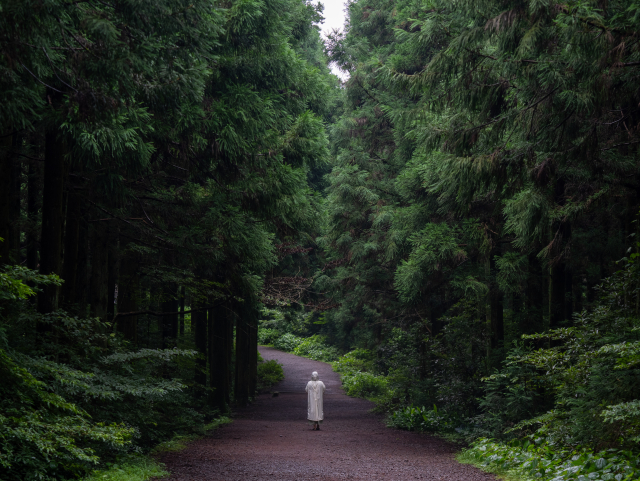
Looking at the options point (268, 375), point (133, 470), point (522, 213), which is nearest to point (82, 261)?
point (133, 470)

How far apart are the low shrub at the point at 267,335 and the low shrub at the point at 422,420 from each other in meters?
31.9

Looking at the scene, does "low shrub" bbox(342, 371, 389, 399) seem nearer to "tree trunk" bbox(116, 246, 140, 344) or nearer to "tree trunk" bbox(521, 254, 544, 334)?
"tree trunk" bbox(521, 254, 544, 334)

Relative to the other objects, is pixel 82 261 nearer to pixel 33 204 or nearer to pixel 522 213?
pixel 33 204

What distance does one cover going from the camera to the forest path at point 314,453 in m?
7.64

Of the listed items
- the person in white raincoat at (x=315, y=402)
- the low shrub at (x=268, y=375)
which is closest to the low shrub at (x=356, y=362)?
the low shrub at (x=268, y=375)

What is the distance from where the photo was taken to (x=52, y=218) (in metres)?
7.32

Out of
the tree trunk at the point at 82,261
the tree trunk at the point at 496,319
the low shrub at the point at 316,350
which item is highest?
the tree trunk at the point at 82,261

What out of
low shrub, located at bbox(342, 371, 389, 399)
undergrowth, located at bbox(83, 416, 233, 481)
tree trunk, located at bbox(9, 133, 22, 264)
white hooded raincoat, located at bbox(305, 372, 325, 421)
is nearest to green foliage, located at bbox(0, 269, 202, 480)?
undergrowth, located at bbox(83, 416, 233, 481)

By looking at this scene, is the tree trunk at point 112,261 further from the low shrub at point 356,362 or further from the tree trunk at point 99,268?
the low shrub at point 356,362

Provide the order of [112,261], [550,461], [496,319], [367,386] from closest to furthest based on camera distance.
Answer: [550,461]
[112,261]
[496,319]
[367,386]

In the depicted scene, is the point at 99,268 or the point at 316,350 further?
the point at 316,350

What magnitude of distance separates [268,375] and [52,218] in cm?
2311

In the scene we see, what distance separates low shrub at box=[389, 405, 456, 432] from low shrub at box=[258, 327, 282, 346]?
1256 inches

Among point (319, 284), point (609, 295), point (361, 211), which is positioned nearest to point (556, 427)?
point (609, 295)
